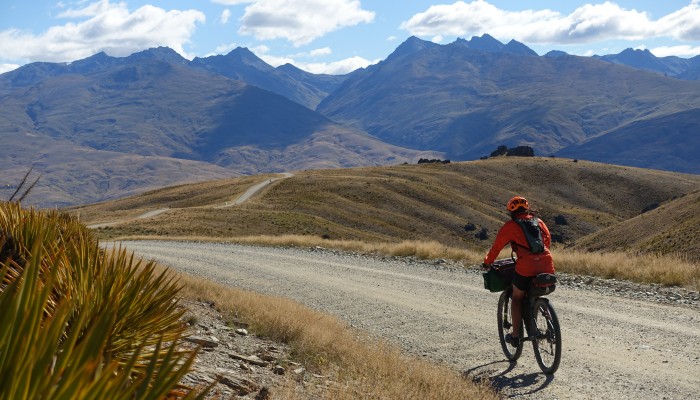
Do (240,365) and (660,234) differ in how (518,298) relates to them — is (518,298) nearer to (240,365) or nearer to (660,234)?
(240,365)

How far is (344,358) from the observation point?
27.5 ft

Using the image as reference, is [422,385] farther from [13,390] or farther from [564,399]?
[13,390]

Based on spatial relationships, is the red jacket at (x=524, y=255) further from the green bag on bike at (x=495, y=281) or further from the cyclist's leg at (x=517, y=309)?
the green bag on bike at (x=495, y=281)

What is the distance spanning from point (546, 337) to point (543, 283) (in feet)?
2.24

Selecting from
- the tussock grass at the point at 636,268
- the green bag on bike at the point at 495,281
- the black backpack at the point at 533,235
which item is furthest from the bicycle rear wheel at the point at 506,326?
the tussock grass at the point at 636,268

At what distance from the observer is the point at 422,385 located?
276 inches

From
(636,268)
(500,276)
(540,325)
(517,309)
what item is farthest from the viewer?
(636,268)

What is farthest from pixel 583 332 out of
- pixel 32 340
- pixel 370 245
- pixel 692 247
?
pixel 692 247

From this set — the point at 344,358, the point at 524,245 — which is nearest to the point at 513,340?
the point at 524,245

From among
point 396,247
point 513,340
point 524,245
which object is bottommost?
point 396,247

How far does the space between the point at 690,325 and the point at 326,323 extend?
227 inches

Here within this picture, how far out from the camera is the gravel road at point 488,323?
25.8ft

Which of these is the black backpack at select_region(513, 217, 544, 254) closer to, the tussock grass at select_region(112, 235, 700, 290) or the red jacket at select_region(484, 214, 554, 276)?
the red jacket at select_region(484, 214, 554, 276)

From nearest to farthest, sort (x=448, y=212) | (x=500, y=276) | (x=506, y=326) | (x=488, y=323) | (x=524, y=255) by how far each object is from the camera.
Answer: (x=524, y=255) → (x=500, y=276) → (x=506, y=326) → (x=488, y=323) → (x=448, y=212)
